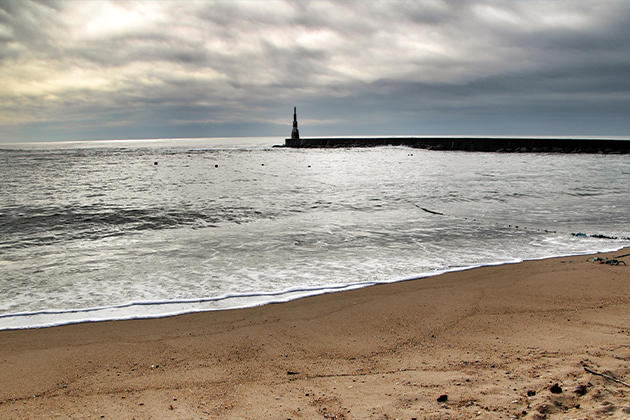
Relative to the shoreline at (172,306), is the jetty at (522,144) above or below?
above

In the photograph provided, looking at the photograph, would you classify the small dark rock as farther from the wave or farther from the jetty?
the jetty

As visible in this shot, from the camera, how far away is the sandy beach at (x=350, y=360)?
2.03 meters

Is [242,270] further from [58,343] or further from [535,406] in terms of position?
[535,406]

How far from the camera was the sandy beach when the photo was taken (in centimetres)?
203

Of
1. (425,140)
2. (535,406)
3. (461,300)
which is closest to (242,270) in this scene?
(461,300)

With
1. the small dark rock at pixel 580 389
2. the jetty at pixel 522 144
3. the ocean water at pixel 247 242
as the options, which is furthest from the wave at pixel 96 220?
the jetty at pixel 522 144

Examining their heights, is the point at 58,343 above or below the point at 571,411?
below

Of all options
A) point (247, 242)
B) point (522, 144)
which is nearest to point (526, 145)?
point (522, 144)

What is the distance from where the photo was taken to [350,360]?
262cm

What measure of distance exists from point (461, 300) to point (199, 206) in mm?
8628

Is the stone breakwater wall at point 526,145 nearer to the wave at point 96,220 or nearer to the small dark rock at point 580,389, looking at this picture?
the wave at point 96,220

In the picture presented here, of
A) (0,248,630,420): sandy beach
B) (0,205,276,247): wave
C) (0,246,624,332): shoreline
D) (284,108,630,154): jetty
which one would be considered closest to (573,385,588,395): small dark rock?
(0,248,630,420): sandy beach

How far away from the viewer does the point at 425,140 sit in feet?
209

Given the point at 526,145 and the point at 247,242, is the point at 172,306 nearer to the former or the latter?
the point at 247,242
